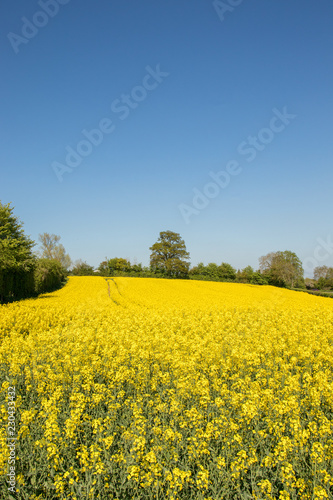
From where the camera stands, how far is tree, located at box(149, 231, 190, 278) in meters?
78.4

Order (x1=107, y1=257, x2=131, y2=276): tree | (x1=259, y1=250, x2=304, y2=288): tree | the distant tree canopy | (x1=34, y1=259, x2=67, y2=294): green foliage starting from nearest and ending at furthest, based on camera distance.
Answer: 1. (x1=34, y1=259, x2=67, y2=294): green foliage
2. (x1=259, y1=250, x2=304, y2=288): tree
3. (x1=107, y1=257, x2=131, y2=276): tree
4. the distant tree canopy

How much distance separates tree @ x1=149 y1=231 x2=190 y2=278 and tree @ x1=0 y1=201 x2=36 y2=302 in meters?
50.5

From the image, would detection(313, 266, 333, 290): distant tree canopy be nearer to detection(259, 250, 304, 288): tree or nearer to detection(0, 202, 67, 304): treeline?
detection(259, 250, 304, 288): tree

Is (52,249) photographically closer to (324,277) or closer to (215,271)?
(215,271)

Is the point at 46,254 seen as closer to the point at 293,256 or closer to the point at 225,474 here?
the point at 293,256

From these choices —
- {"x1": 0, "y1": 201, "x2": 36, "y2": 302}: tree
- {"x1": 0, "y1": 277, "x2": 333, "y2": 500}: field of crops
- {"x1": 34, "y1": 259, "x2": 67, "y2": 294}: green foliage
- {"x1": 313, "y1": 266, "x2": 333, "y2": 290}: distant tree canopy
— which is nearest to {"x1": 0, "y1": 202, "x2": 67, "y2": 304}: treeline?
{"x1": 0, "y1": 201, "x2": 36, "y2": 302}: tree

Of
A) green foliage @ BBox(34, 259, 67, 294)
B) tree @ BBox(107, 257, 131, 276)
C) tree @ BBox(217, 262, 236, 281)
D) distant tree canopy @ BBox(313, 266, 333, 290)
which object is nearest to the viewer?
green foliage @ BBox(34, 259, 67, 294)

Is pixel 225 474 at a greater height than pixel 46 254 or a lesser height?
lesser

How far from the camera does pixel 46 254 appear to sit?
270 feet

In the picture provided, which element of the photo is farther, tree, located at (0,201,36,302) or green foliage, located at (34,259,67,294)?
green foliage, located at (34,259,67,294)

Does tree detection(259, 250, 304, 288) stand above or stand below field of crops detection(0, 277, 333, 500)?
above

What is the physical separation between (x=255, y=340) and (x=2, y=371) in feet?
26.9

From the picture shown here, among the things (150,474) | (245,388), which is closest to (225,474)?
(150,474)

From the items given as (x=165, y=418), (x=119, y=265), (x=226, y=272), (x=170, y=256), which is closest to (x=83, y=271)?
(x=119, y=265)
